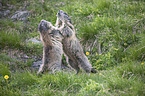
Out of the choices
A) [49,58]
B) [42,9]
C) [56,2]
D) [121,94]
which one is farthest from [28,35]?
[121,94]

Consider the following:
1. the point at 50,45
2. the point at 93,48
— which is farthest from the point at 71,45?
the point at 93,48

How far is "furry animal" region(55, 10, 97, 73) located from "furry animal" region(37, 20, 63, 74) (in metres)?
0.18

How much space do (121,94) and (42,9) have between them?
623 centimetres

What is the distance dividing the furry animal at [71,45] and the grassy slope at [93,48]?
0.57m

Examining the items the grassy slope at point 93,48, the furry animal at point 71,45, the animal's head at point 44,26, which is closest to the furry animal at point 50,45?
the animal's head at point 44,26

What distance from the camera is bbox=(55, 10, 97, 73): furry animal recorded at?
13.3 feet

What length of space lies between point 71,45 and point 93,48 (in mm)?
1587

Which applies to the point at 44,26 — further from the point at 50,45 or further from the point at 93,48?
the point at 93,48

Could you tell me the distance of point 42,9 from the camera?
7984 mm

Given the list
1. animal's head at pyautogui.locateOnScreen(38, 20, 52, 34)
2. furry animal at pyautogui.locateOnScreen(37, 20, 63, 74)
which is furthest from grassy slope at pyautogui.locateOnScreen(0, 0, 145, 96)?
animal's head at pyautogui.locateOnScreen(38, 20, 52, 34)

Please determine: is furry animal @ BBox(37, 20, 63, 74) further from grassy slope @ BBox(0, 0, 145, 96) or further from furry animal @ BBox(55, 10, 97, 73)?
grassy slope @ BBox(0, 0, 145, 96)

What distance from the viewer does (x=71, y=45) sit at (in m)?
4.25

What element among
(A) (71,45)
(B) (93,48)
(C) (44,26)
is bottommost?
(B) (93,48)

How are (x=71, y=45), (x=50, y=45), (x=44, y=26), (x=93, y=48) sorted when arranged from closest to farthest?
1. (x=44, y=26)
2. (x=50, y=45)
3. (x=71, y=45)
4. (x=93, y=48)
